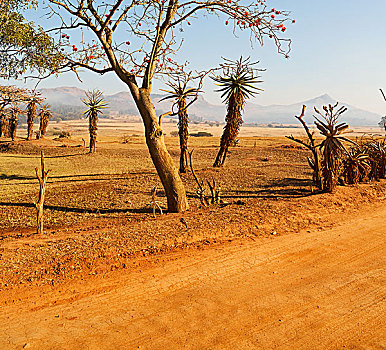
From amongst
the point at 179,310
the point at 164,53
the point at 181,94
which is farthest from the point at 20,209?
the point at 181,94

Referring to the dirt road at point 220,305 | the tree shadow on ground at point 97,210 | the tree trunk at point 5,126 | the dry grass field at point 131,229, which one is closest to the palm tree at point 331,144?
the dry grass field at point 131,229

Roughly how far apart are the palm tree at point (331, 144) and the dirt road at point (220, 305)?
3.62 metres

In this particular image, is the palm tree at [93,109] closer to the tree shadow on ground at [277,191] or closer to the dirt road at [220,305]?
the tree shadow on ground at [277,191]

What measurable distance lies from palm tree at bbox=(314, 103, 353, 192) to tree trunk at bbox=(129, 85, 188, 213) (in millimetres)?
3955

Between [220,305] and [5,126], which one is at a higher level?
[5,126]

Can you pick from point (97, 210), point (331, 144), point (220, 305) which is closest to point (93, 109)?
point (97, 210)

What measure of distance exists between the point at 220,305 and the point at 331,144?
6464 millimetres

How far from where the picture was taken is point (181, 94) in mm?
15609

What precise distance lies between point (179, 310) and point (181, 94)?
12419 mm

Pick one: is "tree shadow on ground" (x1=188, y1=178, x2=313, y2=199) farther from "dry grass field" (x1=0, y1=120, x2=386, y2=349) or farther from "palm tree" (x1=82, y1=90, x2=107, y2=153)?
"palm tree" (x1=82, y1=90, x2=107, y2=153)

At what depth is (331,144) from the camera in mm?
9422

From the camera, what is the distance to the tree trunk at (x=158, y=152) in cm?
805

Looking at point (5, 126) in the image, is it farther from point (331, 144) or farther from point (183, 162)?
point (331, 144)

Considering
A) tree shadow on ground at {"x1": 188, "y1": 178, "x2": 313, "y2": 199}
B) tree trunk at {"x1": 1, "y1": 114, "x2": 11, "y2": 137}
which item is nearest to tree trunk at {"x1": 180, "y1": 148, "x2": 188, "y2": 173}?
tree shadow on ground at {"x1": 188, "y1": 178, "x2": 313, "y2": 199}
